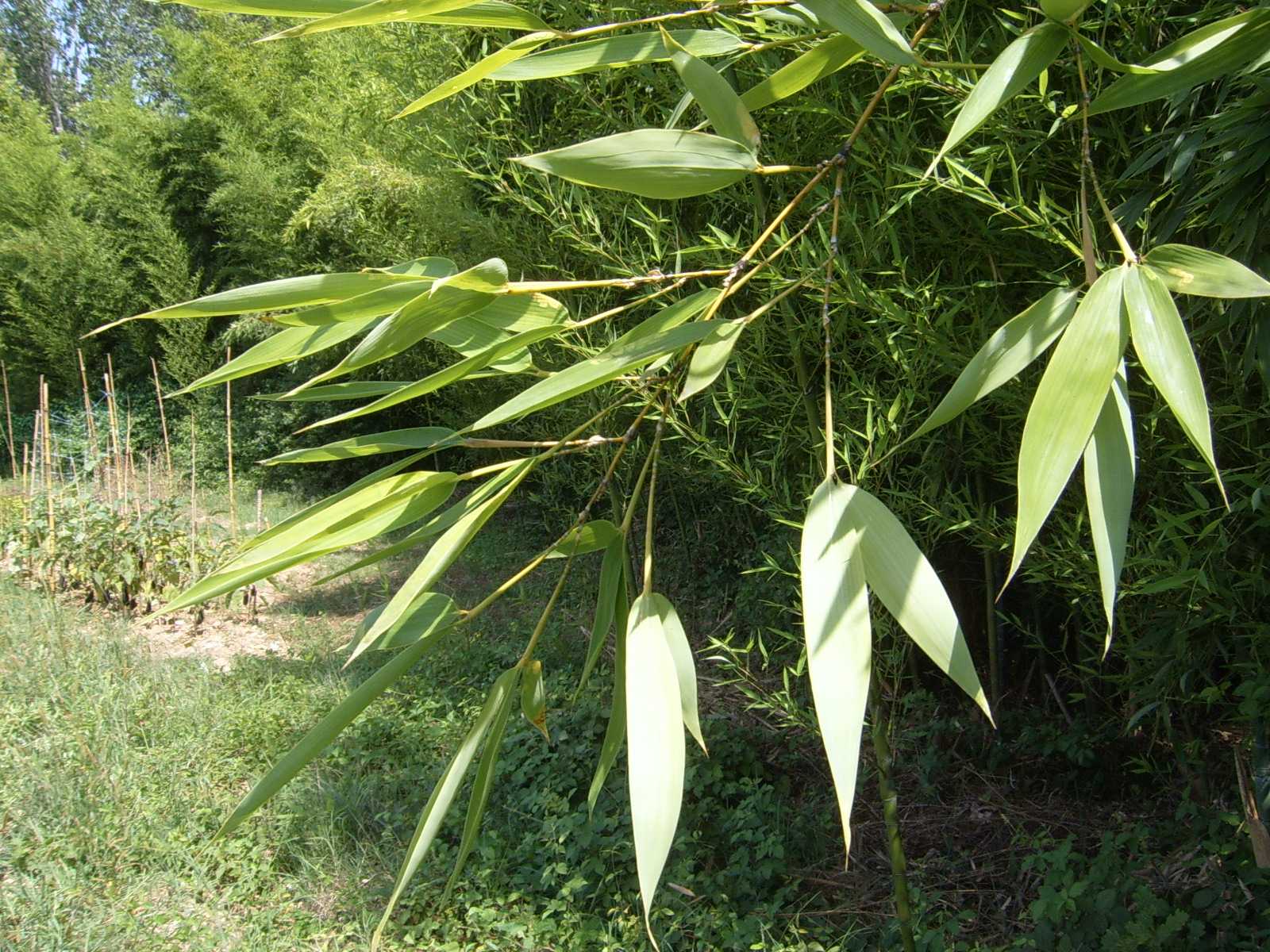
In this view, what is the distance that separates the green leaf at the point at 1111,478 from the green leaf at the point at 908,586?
0.35ft

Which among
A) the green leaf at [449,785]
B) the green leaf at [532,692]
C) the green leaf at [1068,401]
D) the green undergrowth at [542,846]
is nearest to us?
the green leaf at [1068,401]

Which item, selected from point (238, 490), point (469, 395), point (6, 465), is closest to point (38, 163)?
point (6, 465)

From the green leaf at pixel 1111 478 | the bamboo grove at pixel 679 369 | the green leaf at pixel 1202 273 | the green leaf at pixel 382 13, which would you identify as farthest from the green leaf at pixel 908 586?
the green leaf at pixel 382 13

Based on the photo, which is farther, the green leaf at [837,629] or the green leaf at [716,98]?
the green leaf at [716,98]

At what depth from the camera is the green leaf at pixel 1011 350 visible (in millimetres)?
673

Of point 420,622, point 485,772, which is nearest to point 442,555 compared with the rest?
point 420,622

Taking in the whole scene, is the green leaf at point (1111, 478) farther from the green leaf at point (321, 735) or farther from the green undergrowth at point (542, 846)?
the green undergrowth at point (542, 846)

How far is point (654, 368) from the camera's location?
33.0 inches

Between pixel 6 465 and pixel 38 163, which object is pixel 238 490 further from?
pixel 38 163

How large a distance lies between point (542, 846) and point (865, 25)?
7.39 ft

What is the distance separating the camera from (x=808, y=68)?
0.81 meters

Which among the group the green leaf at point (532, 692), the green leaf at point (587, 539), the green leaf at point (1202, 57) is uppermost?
the green leaf at point (1202, 57)

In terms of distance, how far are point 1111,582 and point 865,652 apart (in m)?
0.16

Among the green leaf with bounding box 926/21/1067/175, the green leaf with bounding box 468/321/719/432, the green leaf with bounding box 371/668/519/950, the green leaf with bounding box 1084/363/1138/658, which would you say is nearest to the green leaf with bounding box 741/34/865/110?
the green leaf with bounding box 926/21/1067/175
